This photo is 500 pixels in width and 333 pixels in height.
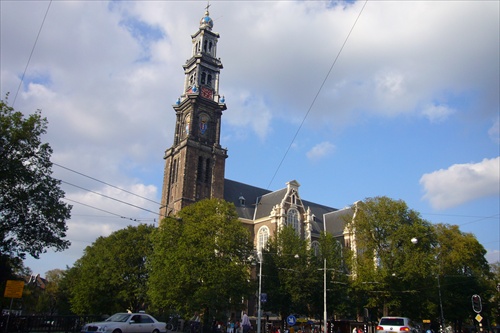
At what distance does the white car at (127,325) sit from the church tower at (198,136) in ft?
121

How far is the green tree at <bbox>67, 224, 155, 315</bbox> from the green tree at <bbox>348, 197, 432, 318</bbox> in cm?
2511

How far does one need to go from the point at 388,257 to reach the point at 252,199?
32629 mm

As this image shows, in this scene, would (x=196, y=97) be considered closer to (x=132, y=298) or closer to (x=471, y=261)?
(x=132, y=298)

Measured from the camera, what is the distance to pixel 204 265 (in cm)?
3653

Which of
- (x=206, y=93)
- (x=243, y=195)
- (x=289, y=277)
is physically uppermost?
(x=206, y=93)

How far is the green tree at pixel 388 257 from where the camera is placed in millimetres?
39875

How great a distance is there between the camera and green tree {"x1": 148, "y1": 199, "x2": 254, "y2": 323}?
35625mm

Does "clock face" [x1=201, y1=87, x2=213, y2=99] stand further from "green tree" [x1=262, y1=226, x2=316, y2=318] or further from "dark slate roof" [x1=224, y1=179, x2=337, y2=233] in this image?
"green tree" [x1=262, y1=226, x2=316, y2=318]

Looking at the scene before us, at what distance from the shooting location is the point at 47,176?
97.7 ft

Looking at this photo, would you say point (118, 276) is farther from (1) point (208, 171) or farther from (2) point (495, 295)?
(2) point (495, 295)

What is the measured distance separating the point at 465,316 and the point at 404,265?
18.5 m

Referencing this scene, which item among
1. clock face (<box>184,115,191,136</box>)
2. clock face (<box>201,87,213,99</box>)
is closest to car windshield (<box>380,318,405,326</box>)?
clock face (<box>184,115,191,136</box>)

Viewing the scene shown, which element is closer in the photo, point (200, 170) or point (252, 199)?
point (200, 170)

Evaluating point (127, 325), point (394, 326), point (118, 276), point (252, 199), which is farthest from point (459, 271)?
point (127, 325)
